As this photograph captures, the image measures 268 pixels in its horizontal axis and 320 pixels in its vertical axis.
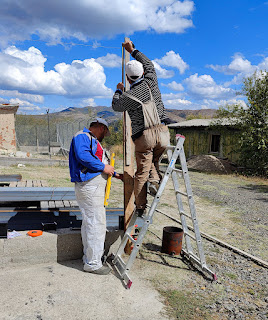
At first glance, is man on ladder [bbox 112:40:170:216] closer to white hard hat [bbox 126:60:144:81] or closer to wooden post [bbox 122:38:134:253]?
white hard hat [bbox 126:60:144:81]

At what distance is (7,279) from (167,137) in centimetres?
267

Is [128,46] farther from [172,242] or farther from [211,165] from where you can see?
[211,165]

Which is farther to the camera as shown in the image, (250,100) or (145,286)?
(250,100)

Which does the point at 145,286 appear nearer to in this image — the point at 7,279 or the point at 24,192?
the point at 7,279

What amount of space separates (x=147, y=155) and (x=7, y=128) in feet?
56.9

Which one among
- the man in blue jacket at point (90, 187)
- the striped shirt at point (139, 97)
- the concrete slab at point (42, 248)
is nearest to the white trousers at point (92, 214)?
the man in blue jacket at point (90, 187)

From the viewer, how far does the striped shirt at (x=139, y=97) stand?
3599 mm

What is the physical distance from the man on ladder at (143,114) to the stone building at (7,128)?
1651cm

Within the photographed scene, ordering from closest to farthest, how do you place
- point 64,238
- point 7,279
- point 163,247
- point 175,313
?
1. point 175,313
2. point 7,279
3. point 64,238
4. point 163,247

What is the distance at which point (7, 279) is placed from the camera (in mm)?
3521

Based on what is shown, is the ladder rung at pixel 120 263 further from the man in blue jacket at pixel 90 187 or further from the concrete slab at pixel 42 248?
the concrete slab at pixel 42 248

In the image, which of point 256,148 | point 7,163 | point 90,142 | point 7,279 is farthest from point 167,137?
point 256,148

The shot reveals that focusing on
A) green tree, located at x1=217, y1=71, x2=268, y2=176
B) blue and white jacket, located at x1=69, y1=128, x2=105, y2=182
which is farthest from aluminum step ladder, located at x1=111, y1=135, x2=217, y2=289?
green tree, located at x1=217, y1=71, x2=268, y2=176

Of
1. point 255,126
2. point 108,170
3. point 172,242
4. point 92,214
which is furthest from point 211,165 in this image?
point 92,214
